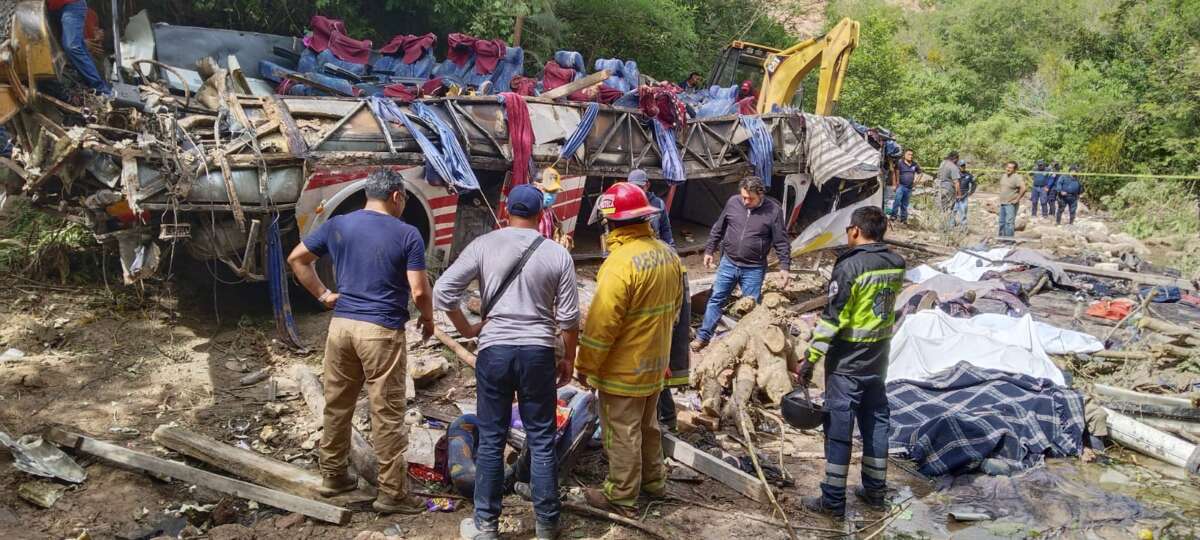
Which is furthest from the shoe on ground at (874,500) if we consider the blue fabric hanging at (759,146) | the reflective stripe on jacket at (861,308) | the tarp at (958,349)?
the blue fabric hanging at (759,146)

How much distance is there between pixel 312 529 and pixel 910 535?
2876 mm

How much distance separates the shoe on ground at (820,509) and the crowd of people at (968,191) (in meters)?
10.7

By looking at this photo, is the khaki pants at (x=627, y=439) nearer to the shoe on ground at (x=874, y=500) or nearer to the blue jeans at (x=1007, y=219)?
the shoe on ground at (x=874, y=500)

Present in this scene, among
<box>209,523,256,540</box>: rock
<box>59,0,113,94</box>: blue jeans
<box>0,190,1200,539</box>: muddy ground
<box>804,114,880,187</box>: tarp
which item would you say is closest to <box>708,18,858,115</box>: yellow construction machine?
<box>804,114,880,187</box>: tarp

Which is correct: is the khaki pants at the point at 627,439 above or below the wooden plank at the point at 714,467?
above

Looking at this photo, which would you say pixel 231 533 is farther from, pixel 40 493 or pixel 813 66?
pixel 813 66

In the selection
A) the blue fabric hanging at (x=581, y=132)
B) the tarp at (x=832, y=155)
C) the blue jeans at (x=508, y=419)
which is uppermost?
the blue fabric hanging at (x=581, y=132)

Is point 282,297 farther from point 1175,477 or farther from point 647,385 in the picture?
point 1175,477

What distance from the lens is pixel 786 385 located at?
574cm

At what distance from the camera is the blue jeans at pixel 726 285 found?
6.75 meters

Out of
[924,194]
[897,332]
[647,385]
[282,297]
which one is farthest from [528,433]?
[924,194]

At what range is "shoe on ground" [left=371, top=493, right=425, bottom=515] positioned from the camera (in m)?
3.70

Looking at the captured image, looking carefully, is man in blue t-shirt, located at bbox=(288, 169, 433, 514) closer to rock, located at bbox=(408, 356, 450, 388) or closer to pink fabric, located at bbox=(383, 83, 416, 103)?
rock, located at bbox=(408, 356, 450, 388)

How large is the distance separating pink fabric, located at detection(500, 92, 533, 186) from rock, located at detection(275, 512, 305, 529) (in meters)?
4.83
